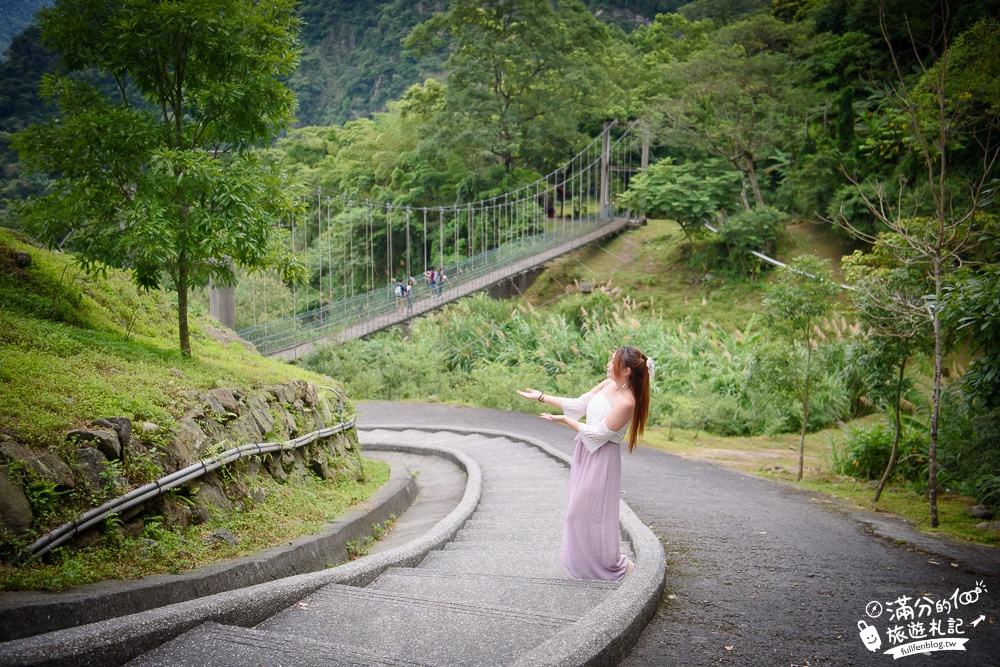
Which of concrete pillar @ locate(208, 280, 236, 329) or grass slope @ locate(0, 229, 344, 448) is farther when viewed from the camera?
concrete pillar @ locate(208, 280, 236, 329)

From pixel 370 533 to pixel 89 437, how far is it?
2.41m

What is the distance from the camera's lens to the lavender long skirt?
12.4 ft

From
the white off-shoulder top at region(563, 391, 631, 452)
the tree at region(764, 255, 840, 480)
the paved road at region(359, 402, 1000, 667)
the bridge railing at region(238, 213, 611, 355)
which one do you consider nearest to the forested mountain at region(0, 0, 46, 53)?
the white off-shoulder top at region(563, 391, 631, 452)

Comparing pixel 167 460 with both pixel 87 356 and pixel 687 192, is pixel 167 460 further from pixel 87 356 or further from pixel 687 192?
pixel 687 192

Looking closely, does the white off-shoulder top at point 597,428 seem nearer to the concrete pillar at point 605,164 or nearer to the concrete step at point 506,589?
the concrete step at point 506,589

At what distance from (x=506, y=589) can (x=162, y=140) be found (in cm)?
420

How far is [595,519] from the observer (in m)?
3.80

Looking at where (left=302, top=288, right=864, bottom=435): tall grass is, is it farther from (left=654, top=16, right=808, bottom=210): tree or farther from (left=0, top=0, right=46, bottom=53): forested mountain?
(left=0, top=0, right=46, bottom=53): forested mountain

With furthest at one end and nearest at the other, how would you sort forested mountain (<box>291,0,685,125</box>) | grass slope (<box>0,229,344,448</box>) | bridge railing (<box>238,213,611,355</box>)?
forested mountain (<box>291,0,685,125</box>)
bridge railing (<box>238,213,611,355</box>)
grass slope (<box>0,229,344,448</box>)

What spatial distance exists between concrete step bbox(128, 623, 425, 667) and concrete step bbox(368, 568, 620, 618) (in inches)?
36.8

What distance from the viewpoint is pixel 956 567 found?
423 cm

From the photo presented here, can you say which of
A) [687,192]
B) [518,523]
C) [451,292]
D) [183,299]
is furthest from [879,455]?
[451,292]

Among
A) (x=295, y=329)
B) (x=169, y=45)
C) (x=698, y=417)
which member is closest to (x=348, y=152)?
(x=295, y=329)

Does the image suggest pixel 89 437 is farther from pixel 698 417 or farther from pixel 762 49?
pixel 762 49
